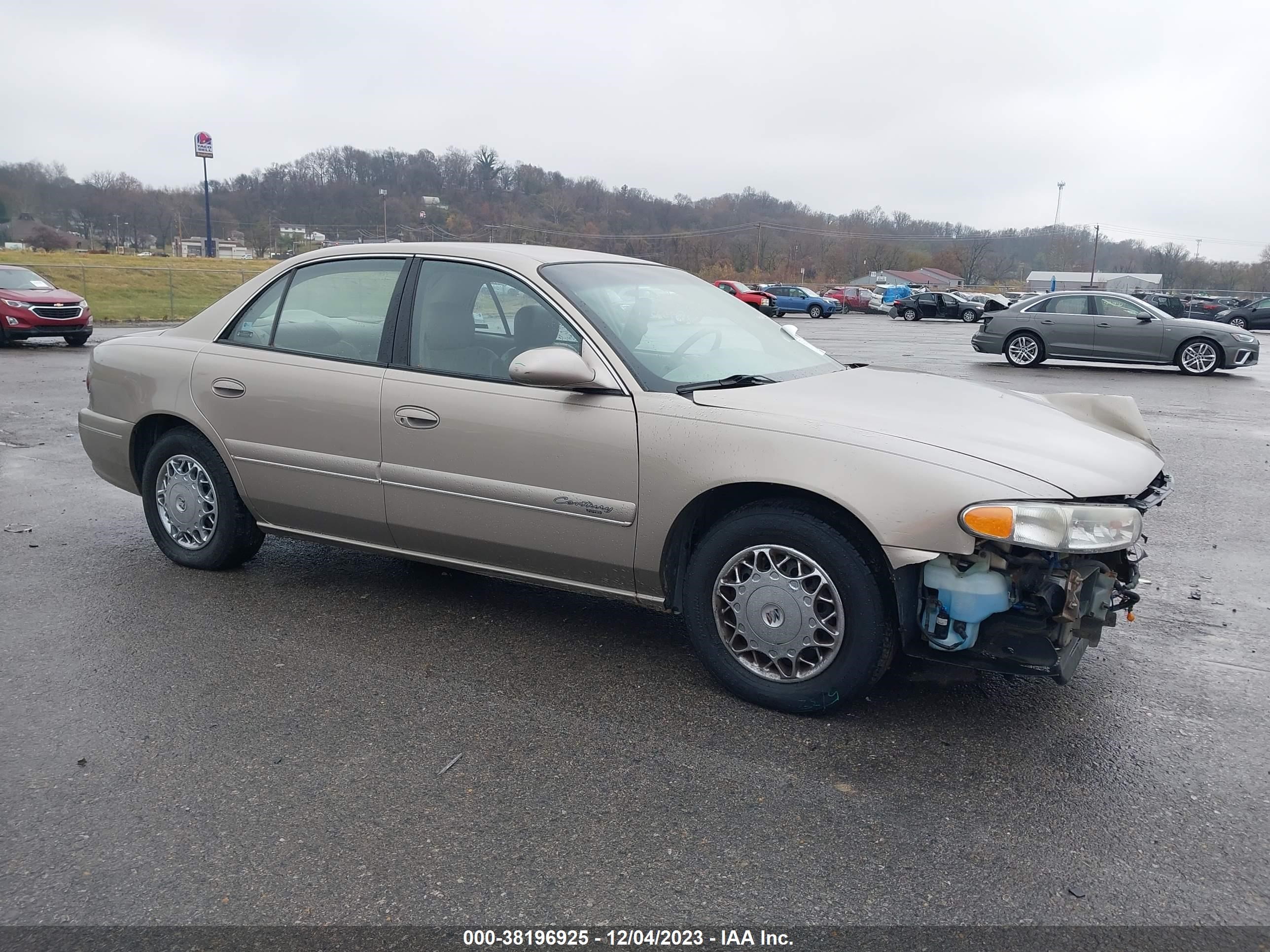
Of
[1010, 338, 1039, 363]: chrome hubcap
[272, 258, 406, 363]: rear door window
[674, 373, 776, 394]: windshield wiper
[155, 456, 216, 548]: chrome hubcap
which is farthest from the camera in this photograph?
[1010, 338, 1039, 363]: chrome hubcap

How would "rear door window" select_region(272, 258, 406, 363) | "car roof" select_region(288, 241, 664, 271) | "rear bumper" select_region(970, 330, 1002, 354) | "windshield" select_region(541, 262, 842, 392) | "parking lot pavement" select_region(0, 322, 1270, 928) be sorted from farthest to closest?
"rear bumper" select_region(970, 330, 1002, 354) < "rear door window" select_region(272, 258, 406, 363) < "car roof" select_region(288, 241, 664, 271) < "windshield" select_region(541, 262, 842, 392) < "parking lot pavement" select_region(0, 322, 1270, 928)

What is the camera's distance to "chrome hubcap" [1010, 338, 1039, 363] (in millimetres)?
19109

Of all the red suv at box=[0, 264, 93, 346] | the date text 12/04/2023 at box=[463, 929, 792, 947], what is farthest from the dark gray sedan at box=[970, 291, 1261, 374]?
the red suv at box=[0, 264, 93, 346]

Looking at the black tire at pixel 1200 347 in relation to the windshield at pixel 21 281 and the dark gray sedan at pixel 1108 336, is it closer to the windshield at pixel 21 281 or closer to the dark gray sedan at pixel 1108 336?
the dark gray sedan at pixel 1108 336

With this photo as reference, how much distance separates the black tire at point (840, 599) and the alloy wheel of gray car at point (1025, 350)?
17.0 m

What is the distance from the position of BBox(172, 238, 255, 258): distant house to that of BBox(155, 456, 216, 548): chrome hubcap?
221 ft

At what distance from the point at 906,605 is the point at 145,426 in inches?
159

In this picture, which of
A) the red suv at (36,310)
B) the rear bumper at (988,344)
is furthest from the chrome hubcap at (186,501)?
the red suv at (36,310)

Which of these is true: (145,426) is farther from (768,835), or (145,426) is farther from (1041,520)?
(1041,520)

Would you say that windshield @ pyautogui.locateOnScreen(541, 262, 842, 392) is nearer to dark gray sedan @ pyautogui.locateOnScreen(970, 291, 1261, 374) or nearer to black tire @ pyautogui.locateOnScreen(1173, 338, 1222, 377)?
→ dark gray sedan @ pyautogui.locateOnScreen(970, 291, 1261, 374)

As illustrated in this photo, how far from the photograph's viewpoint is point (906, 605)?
136 inches

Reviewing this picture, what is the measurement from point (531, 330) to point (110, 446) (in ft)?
8.89

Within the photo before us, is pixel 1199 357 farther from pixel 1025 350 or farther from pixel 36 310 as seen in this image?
pixel 36 310

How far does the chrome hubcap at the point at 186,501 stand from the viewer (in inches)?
205
